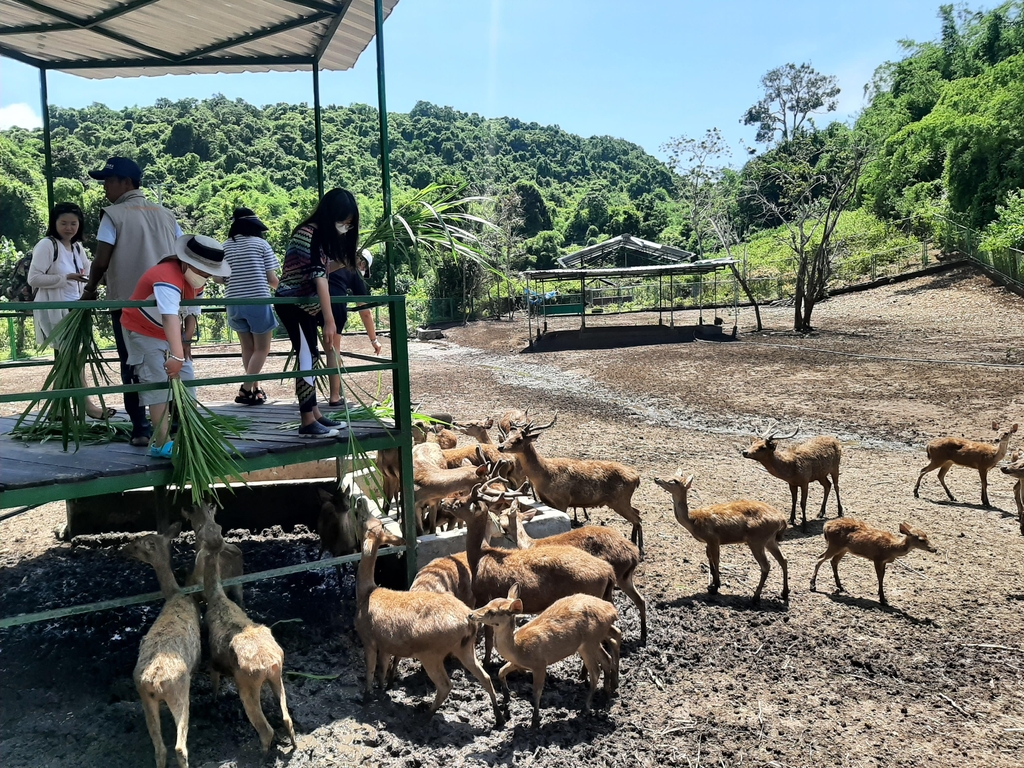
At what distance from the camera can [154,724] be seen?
156 inches

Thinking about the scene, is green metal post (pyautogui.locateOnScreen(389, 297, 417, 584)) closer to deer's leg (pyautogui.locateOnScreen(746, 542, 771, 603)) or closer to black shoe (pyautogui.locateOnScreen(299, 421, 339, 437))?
black shoe (pyautogui.locateOnScreen(299, 421, 339, 437))

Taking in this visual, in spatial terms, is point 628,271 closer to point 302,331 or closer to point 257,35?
point 257,35

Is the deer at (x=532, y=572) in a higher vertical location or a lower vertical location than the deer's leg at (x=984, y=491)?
higher

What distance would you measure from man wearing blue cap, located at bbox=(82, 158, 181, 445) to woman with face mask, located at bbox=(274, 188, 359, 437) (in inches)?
36.4

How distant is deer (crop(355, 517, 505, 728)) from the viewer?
4.56 metres

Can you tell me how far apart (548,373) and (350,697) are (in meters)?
16.2

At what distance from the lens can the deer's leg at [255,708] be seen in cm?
418

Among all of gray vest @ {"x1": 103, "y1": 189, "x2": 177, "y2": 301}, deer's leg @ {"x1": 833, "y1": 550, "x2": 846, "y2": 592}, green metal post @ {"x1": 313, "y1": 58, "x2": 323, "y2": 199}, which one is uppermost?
green metal post @ {"x1": 313, "y1": 58, "x2": 323, "y2": 199}

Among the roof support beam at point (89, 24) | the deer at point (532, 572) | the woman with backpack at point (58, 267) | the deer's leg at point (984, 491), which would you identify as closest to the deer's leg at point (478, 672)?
the deer at point (532, 572)

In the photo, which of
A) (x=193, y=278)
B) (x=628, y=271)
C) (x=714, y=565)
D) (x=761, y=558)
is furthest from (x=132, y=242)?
(x=628, y=271)

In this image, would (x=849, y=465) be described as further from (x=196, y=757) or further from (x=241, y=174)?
(x=241, y=174)

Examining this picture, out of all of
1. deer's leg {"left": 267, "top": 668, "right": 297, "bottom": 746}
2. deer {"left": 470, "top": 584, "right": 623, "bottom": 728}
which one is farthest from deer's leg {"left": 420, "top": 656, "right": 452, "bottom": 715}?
deer's leg {"left": 267, "top": 668, "right": 297, "bottom": 746}

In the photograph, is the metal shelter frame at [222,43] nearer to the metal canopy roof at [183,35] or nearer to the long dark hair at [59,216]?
the metal canopy roof at [183,35]

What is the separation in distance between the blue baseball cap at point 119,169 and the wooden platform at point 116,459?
1.88m
